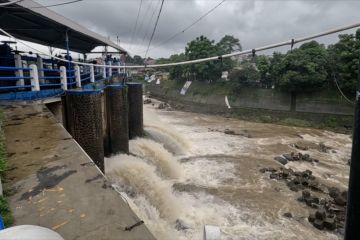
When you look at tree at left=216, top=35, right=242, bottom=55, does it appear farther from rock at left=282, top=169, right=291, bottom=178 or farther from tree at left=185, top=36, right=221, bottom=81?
rock at left=282, top=169, right=291, bottom=178

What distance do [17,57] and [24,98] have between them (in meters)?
1.72

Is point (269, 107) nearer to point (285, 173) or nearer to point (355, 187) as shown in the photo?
point (285, 173)

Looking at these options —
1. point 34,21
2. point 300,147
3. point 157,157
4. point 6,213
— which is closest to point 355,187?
point 6,213

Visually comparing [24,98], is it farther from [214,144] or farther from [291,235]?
[214,144]

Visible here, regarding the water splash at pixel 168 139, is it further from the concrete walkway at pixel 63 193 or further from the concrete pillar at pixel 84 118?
the concrete walkway at pixel 63 193

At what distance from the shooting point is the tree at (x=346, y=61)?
24.4 m

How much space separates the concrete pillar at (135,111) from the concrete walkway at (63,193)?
10028mm

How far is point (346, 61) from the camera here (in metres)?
25.1

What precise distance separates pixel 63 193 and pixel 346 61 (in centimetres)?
2939

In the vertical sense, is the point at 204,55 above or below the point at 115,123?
above

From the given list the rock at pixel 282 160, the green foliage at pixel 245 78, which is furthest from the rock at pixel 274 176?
the green foliage at pixel 245 78

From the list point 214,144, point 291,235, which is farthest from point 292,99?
point 291,235

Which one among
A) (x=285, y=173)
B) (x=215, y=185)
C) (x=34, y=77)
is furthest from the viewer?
(x=285, y=173)

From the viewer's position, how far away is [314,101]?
28594 millimetres
